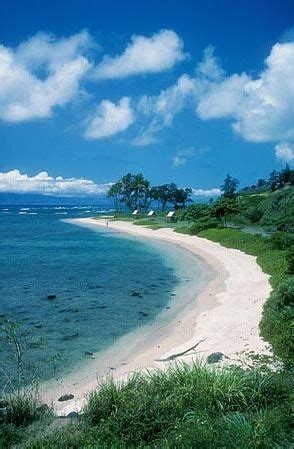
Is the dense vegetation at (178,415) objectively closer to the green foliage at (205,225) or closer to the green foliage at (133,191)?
the green foliage at (205,225)

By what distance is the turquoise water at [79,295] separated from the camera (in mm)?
18734

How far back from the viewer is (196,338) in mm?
17938

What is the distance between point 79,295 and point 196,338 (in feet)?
41.6

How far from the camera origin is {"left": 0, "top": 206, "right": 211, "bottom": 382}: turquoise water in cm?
1873

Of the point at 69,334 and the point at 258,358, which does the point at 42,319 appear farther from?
the point at 258,358

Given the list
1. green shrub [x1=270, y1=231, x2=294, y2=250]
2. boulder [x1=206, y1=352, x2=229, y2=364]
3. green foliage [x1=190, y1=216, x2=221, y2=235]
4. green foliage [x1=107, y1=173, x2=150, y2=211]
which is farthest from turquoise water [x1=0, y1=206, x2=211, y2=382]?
green foliage [x1=107, y1=173, x2=150, y2=211]

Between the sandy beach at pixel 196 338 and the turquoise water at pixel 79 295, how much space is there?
3.08 ft

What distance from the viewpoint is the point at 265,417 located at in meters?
8.73

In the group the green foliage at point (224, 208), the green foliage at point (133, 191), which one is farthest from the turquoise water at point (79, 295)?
the green foliage at point (133, 191)

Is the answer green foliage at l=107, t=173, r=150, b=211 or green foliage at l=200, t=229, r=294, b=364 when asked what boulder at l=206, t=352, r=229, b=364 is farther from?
green foliage at l=107, t=173, r=150, b=211

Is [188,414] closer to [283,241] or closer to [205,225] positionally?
[283,241]

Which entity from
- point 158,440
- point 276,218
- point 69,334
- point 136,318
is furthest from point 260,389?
point 276,218

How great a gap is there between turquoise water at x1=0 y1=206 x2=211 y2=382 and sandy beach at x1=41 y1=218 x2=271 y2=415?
0.94m

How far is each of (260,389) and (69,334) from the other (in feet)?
38.6
